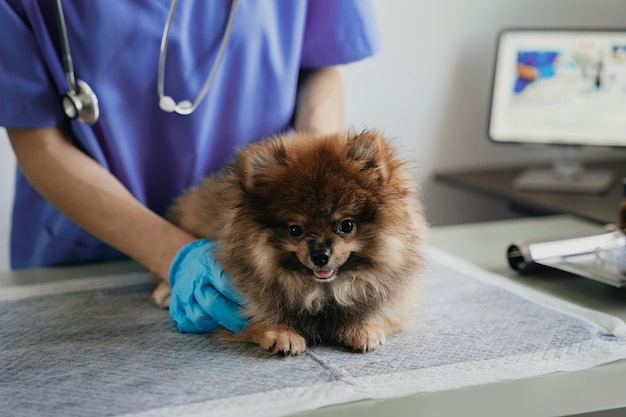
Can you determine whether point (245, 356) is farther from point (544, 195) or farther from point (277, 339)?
point (544, 195)

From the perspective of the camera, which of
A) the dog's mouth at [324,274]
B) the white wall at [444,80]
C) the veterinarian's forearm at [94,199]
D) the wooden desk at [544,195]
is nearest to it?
the dog's mouth at [324,274]

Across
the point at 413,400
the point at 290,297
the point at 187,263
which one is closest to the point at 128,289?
the point at 187,263

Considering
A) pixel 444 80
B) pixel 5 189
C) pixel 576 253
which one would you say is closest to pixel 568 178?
pixel 444 80

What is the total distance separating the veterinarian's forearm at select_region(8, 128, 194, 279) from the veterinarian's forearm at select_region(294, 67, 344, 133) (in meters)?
0.35

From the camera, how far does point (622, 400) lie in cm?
95

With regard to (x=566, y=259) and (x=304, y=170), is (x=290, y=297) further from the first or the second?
(x=566, y=259)

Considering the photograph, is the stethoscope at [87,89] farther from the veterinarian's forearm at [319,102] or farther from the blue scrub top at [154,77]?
the veterinarian's forearm at [319,102]

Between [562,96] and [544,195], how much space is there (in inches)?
12.5

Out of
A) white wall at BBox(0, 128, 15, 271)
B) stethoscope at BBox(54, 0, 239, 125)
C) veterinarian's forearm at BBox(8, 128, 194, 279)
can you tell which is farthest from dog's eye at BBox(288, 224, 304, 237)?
white wall at BBox(0, 128, 15, 271)

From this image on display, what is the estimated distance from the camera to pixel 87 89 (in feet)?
4.32

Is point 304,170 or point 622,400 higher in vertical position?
point 304,170

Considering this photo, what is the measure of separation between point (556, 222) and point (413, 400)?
101cm

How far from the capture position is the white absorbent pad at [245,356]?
939 mm

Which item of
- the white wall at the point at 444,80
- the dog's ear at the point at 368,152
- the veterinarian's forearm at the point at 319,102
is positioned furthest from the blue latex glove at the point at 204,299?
the white wall at the point at 444,80
